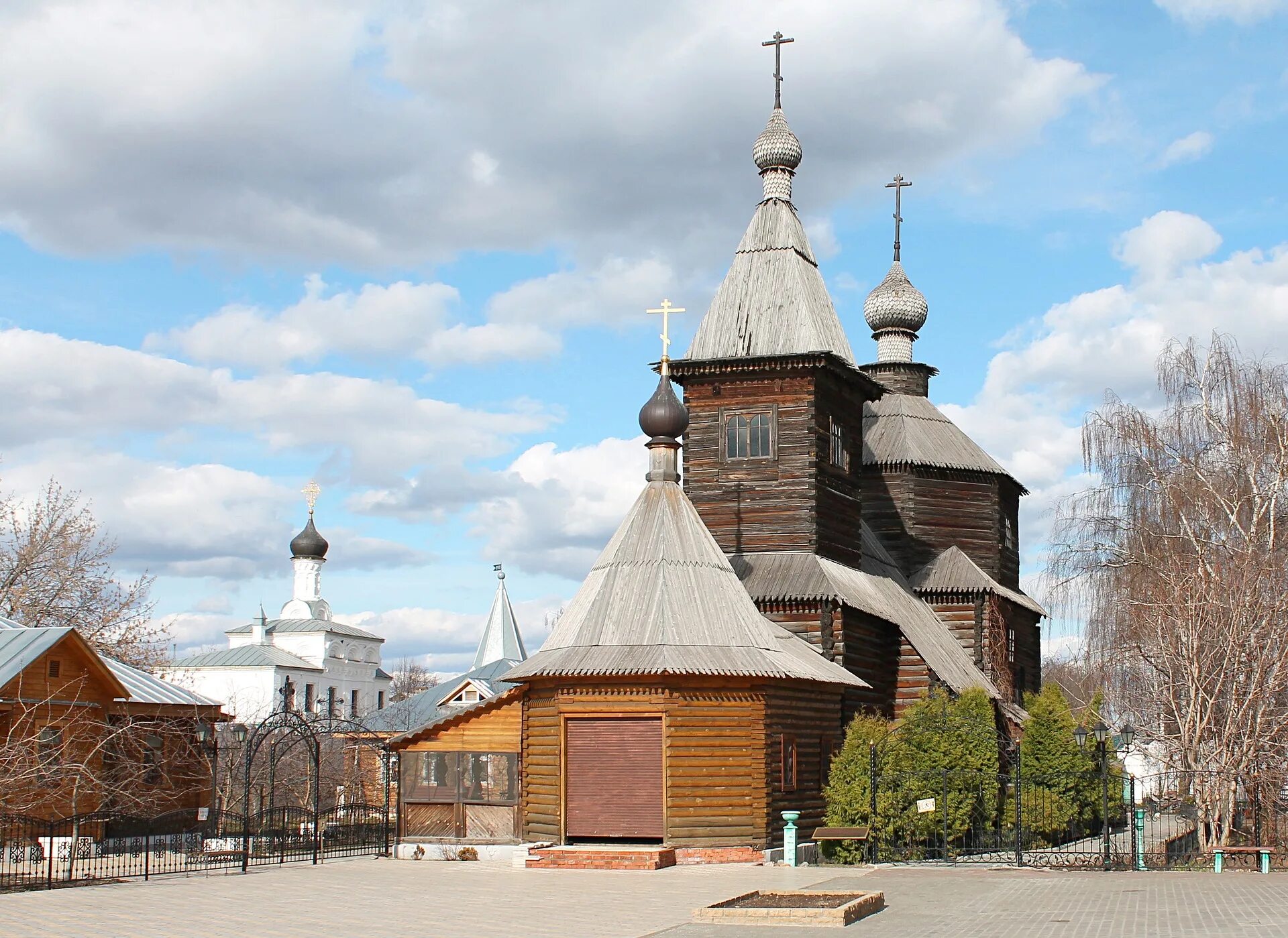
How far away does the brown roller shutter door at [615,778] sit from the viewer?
21516 mm

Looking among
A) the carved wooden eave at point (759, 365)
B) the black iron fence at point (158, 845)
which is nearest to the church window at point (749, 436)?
the carved wooden eave at point (759, 365)

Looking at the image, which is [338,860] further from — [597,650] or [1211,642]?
[1211,642]

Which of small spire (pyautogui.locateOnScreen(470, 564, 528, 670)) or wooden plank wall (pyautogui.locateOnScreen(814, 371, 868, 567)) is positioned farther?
small spire (pyautogui.locateOnScreen(470, 564, 528, 670))

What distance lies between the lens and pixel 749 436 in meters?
29.0

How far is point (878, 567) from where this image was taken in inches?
1288

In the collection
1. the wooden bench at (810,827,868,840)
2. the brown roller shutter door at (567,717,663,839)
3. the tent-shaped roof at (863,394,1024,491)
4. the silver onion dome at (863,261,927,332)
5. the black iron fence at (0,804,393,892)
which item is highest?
the silver onion dome at (863,261,927,332)

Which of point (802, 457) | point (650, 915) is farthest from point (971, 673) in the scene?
point (650, 915)

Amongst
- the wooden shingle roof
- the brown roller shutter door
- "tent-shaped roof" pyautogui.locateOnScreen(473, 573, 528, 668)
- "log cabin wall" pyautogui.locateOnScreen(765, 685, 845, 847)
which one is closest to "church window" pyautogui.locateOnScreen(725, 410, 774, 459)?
the wooden shingle roof

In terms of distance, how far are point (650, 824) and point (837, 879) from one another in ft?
11.8

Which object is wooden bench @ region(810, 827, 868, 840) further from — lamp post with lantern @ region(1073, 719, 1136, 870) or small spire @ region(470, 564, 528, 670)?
small spire @ region(470, 564, 528, 670)

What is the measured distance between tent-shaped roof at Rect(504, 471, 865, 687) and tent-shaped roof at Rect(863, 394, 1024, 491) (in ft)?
39.3

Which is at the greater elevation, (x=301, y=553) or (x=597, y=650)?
(x=301, y=553)

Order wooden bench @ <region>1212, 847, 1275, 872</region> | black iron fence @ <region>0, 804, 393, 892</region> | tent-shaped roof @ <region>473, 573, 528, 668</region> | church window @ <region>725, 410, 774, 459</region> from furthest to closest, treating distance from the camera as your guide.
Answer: tent-shaped roof @ <region>473, 573, 528, 668</region> < church window @ <region>725, 410, 774, 459</region> < wooden bench @ <region>1212, 847, 1275, 872</region> < black iron fence @ <region>0, 804, 393, 892</region>

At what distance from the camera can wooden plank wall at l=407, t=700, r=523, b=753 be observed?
24.3m
